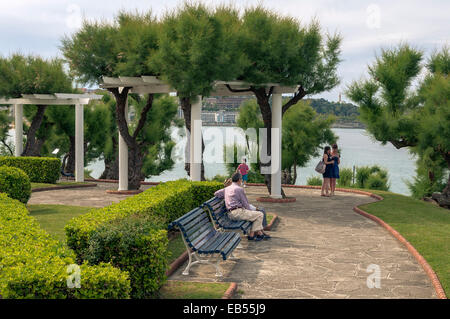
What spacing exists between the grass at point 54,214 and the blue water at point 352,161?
404 inches

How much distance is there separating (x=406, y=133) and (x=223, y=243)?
12.0 m

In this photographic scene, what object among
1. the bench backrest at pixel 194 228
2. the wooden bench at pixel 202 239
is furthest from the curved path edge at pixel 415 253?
the bench backrest at pixel 194 228

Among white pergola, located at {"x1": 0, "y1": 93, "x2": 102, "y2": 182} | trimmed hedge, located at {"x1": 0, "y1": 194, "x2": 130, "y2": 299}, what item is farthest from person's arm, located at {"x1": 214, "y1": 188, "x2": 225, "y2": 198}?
white pergola, located at {"x1": 0, "y1": 93, "x2": 102, "y2": 182}

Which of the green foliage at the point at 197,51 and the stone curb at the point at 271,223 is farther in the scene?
the green foliage at the point at 197,51

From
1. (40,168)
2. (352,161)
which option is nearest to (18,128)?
(40,168)

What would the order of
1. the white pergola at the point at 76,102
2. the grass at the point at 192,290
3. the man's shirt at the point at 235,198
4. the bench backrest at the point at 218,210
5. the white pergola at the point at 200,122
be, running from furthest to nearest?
1. the white pergola at the point at 76,102
2. the white pergola at the point at 200,122
3. the man's shirt at the point at 235,198
4. the bench backrest at the point at 218,210
5. the grass at the point at 192,290

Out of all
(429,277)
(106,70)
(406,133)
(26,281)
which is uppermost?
(106,70)

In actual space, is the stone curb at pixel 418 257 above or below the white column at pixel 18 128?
below

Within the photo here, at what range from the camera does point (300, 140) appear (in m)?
29.2

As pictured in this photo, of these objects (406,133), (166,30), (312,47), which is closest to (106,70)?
(166,30)

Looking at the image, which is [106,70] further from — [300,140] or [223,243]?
[300,140]

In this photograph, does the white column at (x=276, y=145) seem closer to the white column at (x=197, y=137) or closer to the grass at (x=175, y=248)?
the white column at (x=197, y=137)

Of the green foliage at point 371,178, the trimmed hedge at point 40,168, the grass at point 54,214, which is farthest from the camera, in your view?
the green foliage at point 371,178

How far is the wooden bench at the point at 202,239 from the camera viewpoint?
7340 mm
